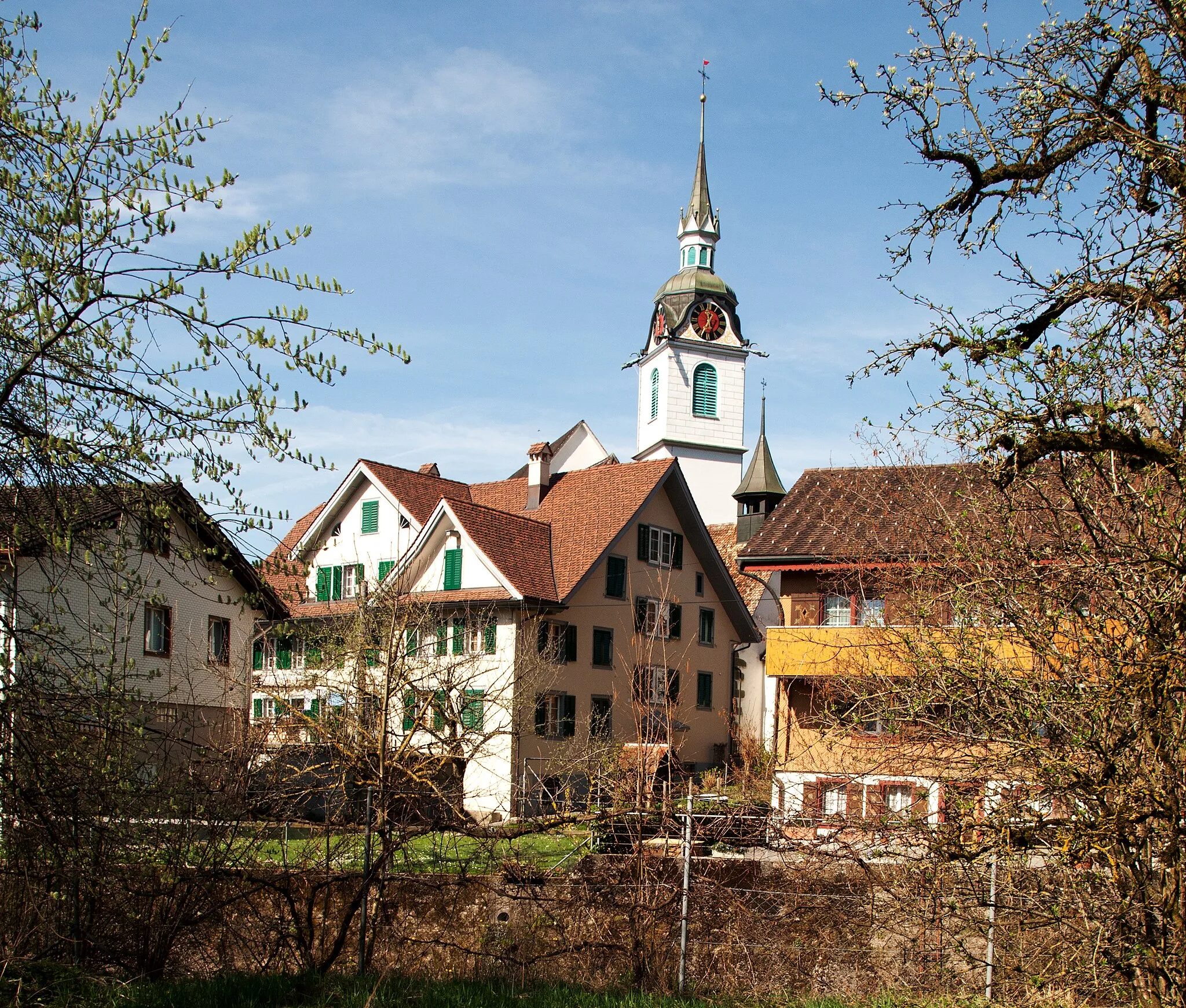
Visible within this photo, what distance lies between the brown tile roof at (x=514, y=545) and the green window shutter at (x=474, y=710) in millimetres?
4837

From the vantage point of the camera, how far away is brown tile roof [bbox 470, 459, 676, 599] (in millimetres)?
33062

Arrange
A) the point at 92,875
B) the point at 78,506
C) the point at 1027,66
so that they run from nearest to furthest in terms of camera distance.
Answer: the point at 78,506 < the point at 1027,66 < the point at 92,875

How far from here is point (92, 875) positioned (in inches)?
336

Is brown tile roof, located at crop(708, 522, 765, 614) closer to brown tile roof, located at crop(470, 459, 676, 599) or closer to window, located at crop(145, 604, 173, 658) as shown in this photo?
brown tile roof, located at crop(470, 459, 676, 599)

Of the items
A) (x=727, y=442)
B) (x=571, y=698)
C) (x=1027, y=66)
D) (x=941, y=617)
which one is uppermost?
(x=727, y=442)

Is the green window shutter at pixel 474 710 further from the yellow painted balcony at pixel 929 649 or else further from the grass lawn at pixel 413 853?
the yellow painted balcony at pixel 929 649

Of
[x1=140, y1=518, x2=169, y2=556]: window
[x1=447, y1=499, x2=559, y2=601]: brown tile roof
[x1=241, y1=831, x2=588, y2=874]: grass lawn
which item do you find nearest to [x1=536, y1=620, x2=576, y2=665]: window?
[x1=447, y1=499, x2=559, y2=601]: brown tile roof

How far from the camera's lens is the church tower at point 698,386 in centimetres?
6931

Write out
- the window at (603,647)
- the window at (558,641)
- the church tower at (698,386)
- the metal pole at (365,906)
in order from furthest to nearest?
the church tower at (698,386) < the window at (603,647) < the window at (558,641) < the metal pole at (365,906)

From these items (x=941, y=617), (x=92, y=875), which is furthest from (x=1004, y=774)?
(x=92, y=875)

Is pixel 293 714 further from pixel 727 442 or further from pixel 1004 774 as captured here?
pixel 727 442

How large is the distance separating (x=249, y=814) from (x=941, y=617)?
6.05m

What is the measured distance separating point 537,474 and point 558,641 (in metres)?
7.83

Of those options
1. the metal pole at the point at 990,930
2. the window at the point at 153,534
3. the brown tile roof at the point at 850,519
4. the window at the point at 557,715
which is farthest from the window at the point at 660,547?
the window at the point at 153,534
